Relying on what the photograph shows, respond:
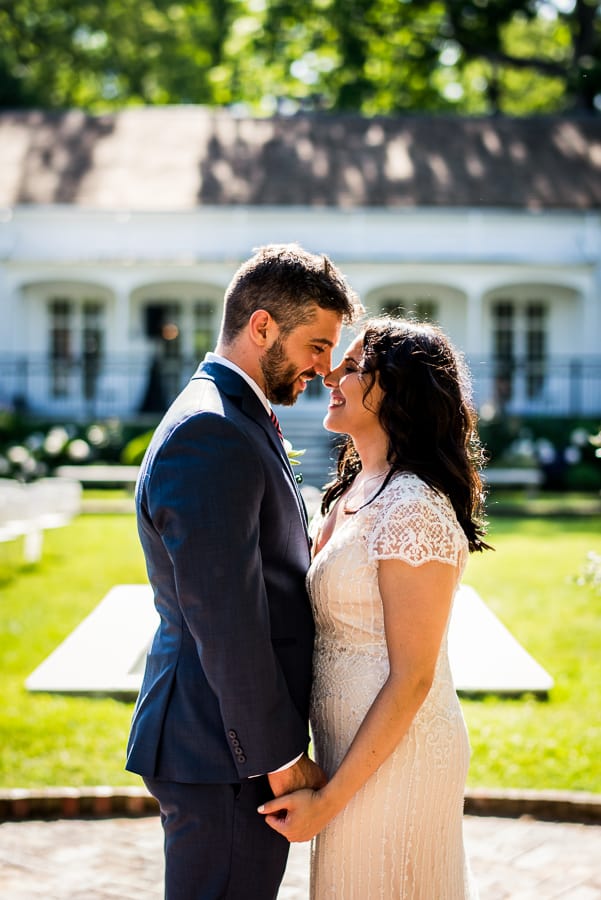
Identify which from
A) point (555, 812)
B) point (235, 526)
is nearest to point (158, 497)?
point (235, 526)

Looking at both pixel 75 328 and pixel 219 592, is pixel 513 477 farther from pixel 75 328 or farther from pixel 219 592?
pixel 219 592

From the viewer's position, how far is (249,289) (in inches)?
110

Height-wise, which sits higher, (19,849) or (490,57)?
(490,57)

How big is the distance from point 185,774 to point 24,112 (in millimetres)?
29214

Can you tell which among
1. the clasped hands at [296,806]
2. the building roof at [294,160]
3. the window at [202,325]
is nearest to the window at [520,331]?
the building roof at [294,160]

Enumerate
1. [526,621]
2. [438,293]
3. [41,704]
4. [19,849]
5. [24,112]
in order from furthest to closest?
[24,112], [438,293], [526,621], [41,704], [19,849]

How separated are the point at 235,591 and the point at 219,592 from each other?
1.6 inches

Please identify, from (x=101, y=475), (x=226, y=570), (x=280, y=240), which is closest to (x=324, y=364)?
(x=226, y=570)

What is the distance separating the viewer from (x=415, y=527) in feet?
8.91

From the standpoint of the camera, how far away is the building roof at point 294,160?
83.5 feet

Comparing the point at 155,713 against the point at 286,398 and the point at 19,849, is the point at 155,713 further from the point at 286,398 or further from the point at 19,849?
the point at 19,849

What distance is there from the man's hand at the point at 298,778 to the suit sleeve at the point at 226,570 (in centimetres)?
8

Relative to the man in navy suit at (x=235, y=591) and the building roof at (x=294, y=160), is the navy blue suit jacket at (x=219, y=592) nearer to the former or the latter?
the man in navy suit at (x=235, y=591)

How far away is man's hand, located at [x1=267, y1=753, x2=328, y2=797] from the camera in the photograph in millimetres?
2660
